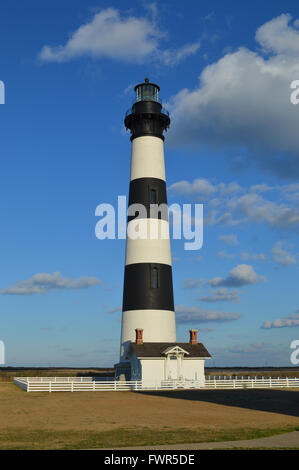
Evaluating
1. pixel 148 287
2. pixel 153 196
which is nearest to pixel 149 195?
pixel 153 196

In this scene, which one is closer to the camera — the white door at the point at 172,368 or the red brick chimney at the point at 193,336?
the white door at the point at 172,368

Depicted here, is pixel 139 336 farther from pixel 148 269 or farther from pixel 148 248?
pixel 148 248

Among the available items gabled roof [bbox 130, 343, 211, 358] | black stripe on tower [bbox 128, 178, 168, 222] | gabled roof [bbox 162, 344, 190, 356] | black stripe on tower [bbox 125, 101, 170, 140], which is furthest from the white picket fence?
black stripe on tower [bbox 125, 101, 170, 140]

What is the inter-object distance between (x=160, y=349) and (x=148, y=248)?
803 centimetres

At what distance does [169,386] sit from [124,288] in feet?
28.4

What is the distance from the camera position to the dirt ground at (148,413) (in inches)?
695

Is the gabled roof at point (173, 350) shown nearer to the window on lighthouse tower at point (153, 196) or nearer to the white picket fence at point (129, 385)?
the white picket fence at point (129, 385)

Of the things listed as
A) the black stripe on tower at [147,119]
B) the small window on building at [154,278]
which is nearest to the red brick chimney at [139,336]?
the small window on building at [154,278]

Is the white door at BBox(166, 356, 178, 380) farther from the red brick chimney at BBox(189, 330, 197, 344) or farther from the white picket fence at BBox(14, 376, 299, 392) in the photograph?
the red brick chimney at BBox(189, 330, 197, 344)

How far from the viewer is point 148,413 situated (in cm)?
2155

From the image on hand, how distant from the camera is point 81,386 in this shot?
1474 inches

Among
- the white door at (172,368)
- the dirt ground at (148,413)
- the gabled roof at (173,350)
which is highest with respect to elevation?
the gabled roof at (173,350)

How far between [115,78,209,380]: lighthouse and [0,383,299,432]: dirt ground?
9077 mm
